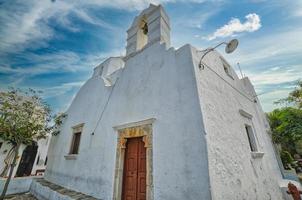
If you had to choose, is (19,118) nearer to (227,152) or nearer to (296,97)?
(227,152)

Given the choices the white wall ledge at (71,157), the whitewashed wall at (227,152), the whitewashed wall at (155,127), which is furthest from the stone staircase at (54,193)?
the whitewashed wall at (227,152)

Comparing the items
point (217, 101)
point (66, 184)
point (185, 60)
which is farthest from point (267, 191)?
point (66, 184)

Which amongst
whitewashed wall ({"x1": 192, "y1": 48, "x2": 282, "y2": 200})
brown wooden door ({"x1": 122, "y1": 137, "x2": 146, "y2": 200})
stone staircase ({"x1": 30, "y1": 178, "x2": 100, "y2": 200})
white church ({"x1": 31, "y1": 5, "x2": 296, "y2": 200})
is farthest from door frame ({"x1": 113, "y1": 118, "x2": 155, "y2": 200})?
whitewashed wall ({"x1": 192, "y1": 48, "x2": 282, "y2": 200})

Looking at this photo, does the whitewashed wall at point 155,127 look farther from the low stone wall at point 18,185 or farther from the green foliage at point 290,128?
the green foliage at point 290,128

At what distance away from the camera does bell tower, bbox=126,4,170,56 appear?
516 cm

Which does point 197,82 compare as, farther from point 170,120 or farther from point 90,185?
point 90,185

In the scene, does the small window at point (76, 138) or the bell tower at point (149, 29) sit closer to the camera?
the bell tower at point (149, 29)

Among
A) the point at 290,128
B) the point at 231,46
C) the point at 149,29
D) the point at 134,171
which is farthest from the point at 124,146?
the point at 290,128

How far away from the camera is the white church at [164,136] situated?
2.98 meters

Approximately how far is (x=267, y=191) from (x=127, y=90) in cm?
544

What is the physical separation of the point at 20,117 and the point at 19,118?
6 cm

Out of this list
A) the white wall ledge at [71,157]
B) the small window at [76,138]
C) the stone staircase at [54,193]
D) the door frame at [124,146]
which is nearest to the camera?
the door frame at [124,146]

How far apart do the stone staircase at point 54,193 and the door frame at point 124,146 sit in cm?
115

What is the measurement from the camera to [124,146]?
4.37 m
